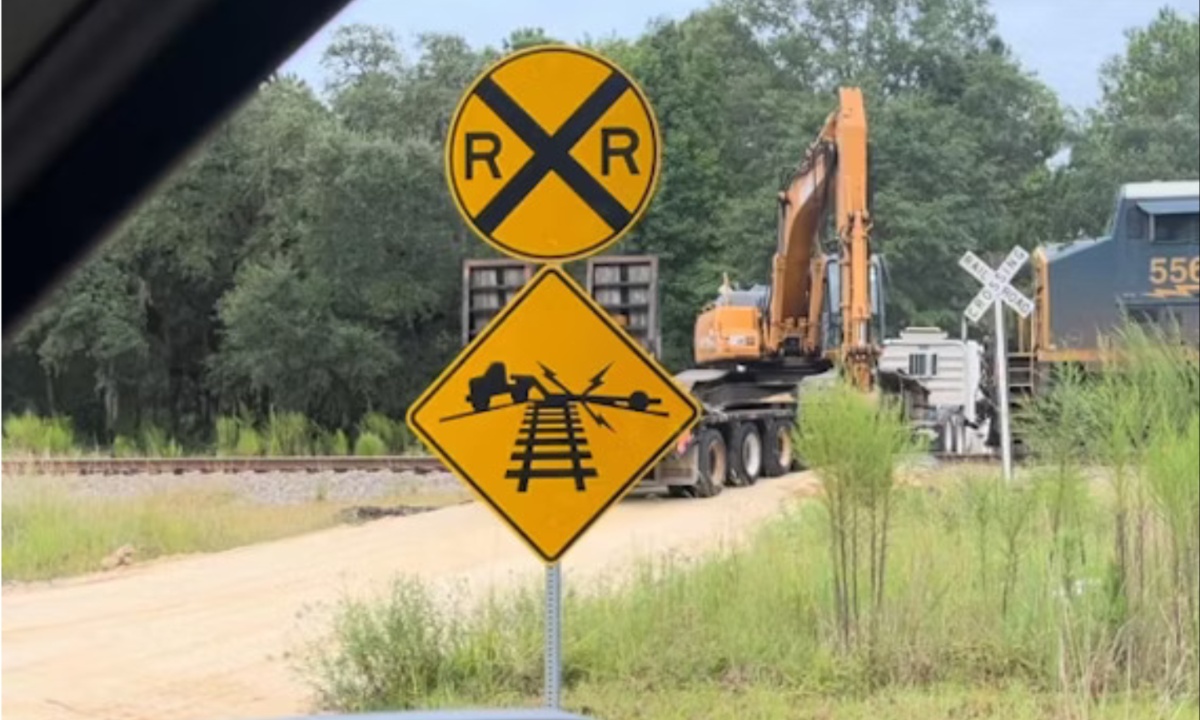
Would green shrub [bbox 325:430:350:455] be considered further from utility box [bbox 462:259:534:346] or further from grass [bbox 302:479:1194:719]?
grass [bbox 302:479:1194:719]

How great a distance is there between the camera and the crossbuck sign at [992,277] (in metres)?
7.73

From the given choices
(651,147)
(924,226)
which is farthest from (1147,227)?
(651,147)

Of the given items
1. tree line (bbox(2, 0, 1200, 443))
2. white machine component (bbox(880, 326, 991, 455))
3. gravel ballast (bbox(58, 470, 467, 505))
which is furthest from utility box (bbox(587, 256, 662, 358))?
gravel ballast (bbox(58, 470, 467, 505))

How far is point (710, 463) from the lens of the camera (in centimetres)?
1170

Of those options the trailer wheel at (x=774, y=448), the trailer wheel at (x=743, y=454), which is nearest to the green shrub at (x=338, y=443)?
the trailer wheel at (x=774, y=448)

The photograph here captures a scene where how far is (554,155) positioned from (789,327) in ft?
26.6

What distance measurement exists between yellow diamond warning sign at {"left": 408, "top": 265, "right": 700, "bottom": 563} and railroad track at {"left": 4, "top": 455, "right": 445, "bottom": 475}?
15.7 ft

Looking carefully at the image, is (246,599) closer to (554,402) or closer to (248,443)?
(248,443)

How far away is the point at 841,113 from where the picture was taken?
30.2 ft

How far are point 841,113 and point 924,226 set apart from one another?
2.78 ft

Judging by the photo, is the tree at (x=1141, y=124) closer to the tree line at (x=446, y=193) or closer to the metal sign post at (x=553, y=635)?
the tree line at (x=446, y=193)

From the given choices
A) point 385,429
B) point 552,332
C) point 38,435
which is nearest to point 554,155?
point 552,332

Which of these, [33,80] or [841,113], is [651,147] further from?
[841,113]

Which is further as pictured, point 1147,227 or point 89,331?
point 1147,227
